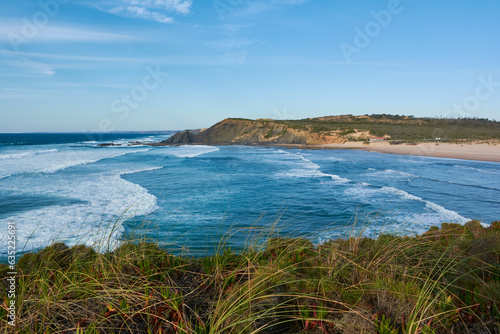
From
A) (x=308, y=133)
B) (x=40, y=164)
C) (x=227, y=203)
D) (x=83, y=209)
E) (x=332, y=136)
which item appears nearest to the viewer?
(x=83, y=209)

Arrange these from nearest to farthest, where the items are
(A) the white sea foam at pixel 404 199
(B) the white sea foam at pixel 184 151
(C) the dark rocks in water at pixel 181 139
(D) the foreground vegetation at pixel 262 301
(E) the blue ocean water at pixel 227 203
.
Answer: (D) the foreground vegetation at pixel 262 301, (E) the blue ocean water at pixel 227 203, (A) the white sea foam at pixel 404 199, (B) the white sea foam at pixel 184 151, (C) the dark rocks in water at pixel 181 139

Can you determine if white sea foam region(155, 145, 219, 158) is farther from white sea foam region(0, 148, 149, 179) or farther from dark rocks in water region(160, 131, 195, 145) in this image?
dark rocks in water region(160, 131, 195, 145)

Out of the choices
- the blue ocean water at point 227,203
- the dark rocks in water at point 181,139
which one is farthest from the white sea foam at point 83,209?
the dark rocks in water at point 181,139

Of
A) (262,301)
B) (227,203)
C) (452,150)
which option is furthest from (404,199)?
(452,150)

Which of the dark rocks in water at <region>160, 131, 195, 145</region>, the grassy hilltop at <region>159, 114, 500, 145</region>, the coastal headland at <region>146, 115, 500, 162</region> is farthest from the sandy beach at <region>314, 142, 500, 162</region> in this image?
the dark rocks in water at <region>160, 131, 195, 145</region>

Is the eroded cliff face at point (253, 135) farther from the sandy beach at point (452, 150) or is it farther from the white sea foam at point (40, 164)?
the white sea foam at point (40, 164)

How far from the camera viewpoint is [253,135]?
90.9 m

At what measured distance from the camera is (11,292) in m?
3.11

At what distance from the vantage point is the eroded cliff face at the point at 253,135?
263ft

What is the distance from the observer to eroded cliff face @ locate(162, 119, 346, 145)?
3157 inches

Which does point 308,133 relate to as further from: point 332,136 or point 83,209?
point 83,209

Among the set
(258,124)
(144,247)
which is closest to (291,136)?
(258,124)

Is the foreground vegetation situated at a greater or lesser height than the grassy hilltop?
lesser

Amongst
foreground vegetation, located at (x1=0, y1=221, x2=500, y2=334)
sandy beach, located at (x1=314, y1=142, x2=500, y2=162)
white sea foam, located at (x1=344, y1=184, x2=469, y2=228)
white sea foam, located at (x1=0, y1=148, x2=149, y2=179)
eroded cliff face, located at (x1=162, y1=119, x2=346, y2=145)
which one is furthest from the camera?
eroded cliff face, located at (x1=162, y1=119, x2=346, y2=145)
